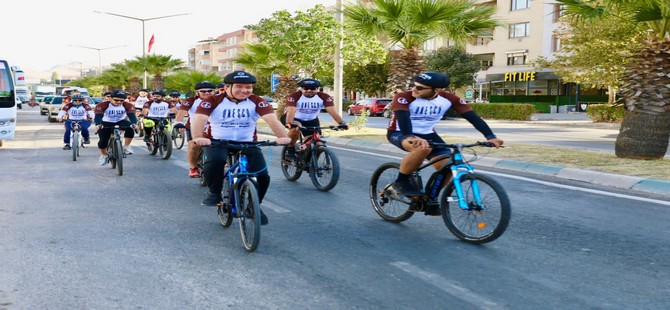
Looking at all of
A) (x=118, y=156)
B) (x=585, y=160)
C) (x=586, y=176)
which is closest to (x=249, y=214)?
(x=118, y=156)

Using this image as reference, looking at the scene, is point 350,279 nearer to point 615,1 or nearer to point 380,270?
point 380,270

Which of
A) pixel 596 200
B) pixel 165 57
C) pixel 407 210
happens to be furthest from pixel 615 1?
pixel 165 57

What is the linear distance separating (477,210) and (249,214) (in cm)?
203

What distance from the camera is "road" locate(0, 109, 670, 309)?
13.9 ft

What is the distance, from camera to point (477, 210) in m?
5.70

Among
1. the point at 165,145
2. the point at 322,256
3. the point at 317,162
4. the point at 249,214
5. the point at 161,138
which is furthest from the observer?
the point at 161,138

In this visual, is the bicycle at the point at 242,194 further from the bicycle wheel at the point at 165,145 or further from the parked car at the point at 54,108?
the parked car at the point at 54,108

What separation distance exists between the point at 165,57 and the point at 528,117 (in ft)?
99.9

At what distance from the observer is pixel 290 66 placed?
27.0 meters

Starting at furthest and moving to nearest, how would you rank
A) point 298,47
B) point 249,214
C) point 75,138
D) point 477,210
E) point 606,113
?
point 606,113 < point 298,47 < point 75,138 < point 477,210 < point 249,214

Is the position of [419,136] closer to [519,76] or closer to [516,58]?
[519,76]

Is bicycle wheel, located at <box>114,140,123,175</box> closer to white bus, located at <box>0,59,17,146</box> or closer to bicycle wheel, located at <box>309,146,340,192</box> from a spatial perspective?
bicycle wheel, located at <box>309,146,340,192</box>

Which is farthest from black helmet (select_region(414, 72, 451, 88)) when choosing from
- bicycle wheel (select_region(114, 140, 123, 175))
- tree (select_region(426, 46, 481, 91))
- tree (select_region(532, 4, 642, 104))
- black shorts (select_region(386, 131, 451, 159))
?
tree (select_region(426, 46, 481, 91))

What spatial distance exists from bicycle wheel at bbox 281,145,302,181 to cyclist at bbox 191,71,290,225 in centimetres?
349
